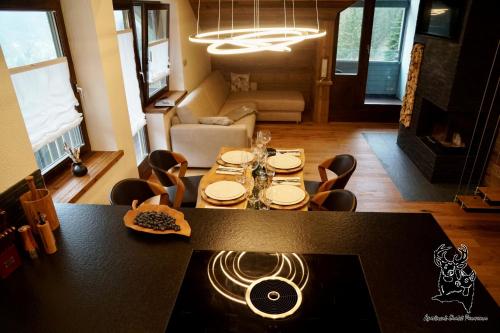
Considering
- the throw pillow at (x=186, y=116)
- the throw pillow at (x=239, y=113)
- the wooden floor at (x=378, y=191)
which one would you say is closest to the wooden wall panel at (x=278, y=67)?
the wooden floor at (x=378, y=191)

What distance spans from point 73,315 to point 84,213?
617 mm

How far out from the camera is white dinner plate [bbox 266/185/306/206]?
205 centimetres

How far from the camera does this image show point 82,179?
239 cm

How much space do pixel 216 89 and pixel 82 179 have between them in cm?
355

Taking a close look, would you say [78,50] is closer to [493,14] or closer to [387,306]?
[387,306]

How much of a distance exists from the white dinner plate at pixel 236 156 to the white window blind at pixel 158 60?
1.81 metres

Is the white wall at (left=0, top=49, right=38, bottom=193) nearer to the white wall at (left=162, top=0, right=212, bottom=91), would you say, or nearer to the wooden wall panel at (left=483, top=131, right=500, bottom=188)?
the white wall at (left=162, top=0, right=212, bottom=91)

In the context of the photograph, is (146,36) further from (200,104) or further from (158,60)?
(200,104)

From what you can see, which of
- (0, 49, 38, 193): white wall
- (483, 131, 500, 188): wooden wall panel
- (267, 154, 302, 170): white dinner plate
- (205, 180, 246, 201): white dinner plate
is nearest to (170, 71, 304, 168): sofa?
(267, 154, 302, 170): white dinner plate

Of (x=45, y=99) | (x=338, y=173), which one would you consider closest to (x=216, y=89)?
(x=338, y=173)

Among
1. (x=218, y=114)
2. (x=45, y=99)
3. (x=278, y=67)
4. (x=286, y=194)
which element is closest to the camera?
(x=286, y=194)

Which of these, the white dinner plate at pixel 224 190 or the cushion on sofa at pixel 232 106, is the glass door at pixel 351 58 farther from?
the white dinner plate at pixel 224 190

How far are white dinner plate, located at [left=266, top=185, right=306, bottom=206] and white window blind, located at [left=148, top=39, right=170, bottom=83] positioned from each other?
2.55 m

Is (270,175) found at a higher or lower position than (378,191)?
higher
